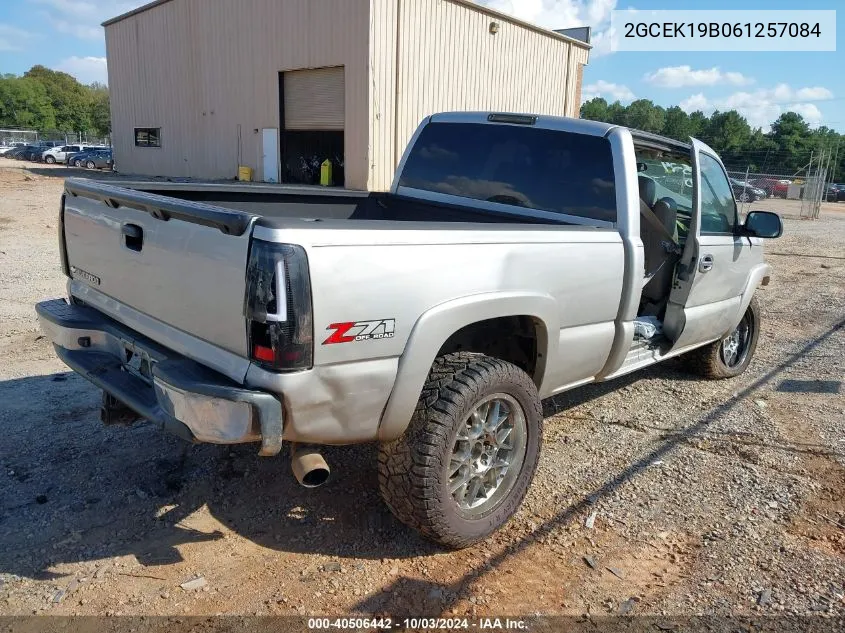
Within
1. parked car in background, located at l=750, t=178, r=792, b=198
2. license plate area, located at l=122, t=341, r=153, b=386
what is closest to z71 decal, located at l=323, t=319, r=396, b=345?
license plate area, located at l=122, t=341, r=153, b=386

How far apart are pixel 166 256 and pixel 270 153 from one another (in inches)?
859

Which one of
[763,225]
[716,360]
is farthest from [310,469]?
[716,360]

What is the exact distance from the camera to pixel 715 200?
500cm

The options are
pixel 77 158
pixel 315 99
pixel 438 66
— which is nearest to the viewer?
pixel 438 66

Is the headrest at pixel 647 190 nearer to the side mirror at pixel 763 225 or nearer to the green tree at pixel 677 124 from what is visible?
the side mirror at pixel 763 225

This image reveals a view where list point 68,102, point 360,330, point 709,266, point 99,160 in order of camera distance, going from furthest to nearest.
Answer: point 68,102
point 99,160
point 709,266
point 360,330

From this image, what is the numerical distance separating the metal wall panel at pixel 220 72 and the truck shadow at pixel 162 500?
16546mm

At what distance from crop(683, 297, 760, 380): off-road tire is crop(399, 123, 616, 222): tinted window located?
2294 mm

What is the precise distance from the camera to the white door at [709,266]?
4676mm

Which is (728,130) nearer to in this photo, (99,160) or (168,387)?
(99,160)

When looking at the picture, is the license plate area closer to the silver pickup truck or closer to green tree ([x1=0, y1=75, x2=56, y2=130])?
the silver pickup truck

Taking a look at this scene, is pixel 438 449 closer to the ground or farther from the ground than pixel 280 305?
closer to the ground

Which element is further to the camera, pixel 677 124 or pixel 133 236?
pixel 677 124

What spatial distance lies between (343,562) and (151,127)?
99.6 feet
